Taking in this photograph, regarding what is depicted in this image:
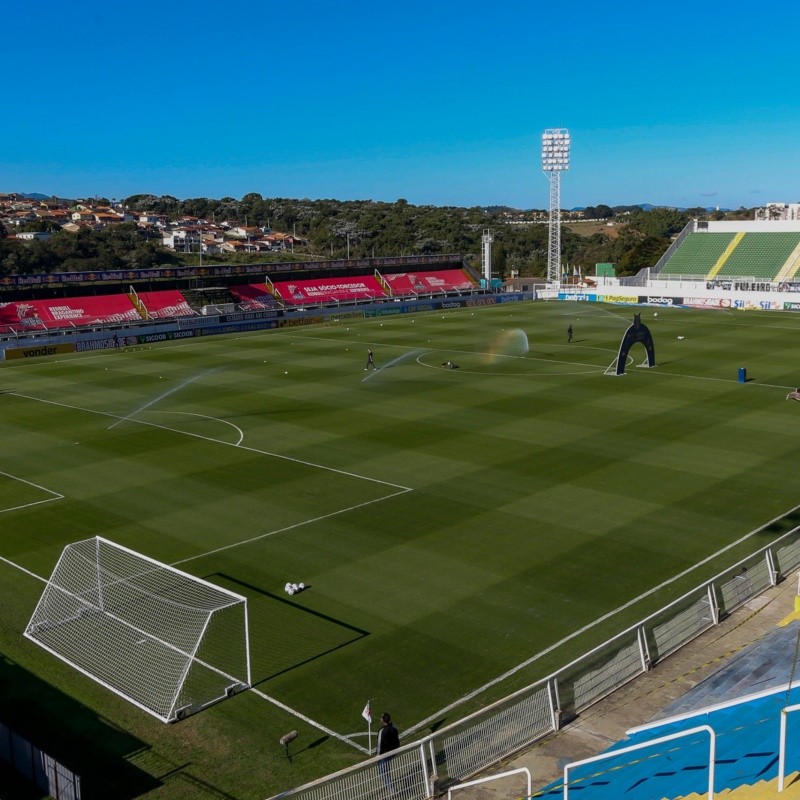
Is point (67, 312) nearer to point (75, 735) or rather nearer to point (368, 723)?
point (75, 735)

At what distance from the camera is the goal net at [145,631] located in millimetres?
16172

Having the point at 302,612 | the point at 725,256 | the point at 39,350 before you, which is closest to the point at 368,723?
the point at 302,612

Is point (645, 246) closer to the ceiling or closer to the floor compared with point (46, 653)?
closer to the ceiling

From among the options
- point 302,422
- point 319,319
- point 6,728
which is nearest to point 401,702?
point 6,728

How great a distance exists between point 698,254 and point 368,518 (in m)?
85.5

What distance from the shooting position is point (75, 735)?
579 inches

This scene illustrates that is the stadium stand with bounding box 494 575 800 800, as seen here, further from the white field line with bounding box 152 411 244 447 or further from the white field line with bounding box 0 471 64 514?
the white field line with bounding box 152 411 244 447

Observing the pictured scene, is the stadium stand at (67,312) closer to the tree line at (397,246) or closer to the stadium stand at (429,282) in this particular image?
the stadium stand at (429,282)

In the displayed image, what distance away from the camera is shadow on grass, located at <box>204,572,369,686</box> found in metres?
Result: 17.0

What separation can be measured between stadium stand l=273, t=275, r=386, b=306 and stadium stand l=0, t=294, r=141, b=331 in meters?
17.0

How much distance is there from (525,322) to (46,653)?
6082 cm

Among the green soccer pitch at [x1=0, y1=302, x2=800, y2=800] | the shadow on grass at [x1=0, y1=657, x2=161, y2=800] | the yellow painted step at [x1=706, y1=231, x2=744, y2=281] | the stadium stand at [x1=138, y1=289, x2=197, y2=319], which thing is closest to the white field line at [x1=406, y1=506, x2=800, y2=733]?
the green soccer pitch at [x1=0, y1=302, x2=800, y2=800]

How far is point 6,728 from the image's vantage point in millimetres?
13695

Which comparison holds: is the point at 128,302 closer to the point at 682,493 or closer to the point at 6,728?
the point at 682,493
